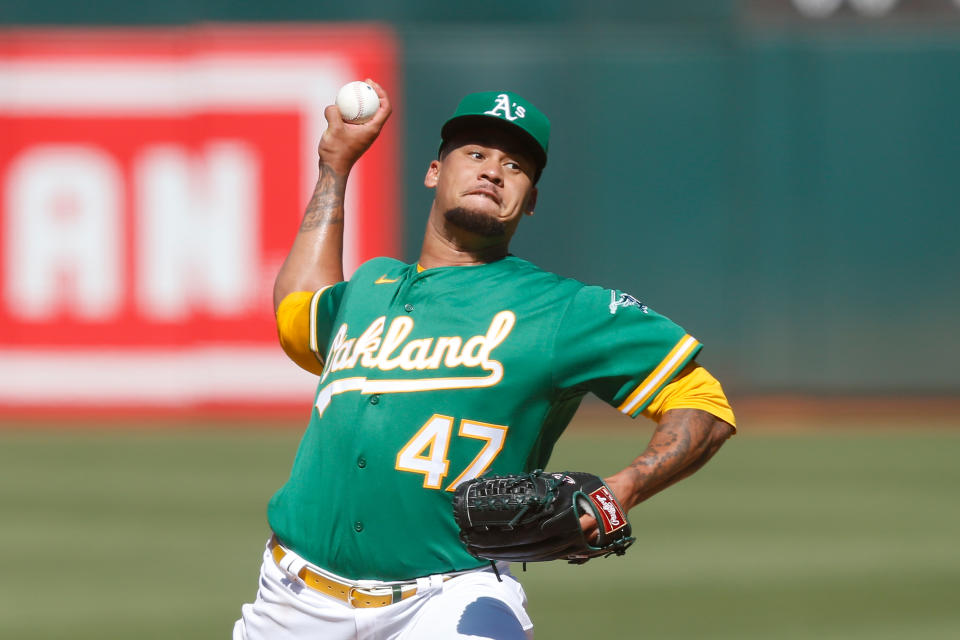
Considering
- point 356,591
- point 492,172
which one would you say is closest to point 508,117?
point 492,172

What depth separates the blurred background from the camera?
1245 cm

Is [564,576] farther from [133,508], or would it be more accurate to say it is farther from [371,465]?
[371,465]

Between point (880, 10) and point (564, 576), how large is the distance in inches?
283

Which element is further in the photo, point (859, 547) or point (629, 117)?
point (629, 117)

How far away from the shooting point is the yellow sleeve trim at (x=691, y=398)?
3328 mm

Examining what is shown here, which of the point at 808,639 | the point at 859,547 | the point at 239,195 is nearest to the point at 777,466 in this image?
the point at 859,547

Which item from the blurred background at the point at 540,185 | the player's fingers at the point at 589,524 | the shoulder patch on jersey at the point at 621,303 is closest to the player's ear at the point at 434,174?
the shoulder patch on jersey at the point at 621,303

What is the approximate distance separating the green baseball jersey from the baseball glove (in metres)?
0.26

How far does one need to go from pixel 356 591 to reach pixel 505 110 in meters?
1.26

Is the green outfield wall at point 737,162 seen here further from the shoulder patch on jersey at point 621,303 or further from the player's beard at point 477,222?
the shoulder patch on jersey at point 621,303

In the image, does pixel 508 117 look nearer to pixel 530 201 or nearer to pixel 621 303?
pixel 530 201

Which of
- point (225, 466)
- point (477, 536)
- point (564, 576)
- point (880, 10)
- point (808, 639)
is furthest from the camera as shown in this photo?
point (880, 10)

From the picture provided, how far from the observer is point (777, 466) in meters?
10.4

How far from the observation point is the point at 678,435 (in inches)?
128
